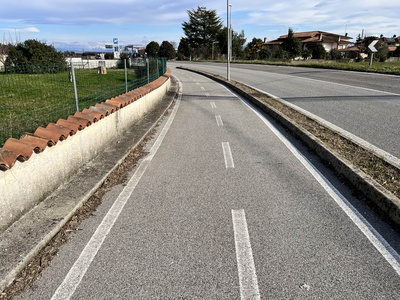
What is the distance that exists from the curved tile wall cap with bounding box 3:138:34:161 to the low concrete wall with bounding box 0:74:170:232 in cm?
10

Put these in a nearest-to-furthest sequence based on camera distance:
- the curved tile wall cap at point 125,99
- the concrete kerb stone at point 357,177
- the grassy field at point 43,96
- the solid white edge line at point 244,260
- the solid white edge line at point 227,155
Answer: the solid white edge line at point 244,260, the concrete kerb stone at point 357,177, the solid white edge line at point 227,155, the curved tile wall cap at point 125,99, the grassy field at point 43,96

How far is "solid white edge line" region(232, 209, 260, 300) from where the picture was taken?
2.83 meters

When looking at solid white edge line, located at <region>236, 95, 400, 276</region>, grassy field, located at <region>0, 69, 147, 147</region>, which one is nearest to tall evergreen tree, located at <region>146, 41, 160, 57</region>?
grassy field, located at <region>0, 69, 147, 147</region>

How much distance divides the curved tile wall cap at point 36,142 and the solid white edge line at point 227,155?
9.88 feet

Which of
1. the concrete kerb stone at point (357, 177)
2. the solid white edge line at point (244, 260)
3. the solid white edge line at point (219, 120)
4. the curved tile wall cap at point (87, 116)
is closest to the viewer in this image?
the solid white edge line at point (244, 260)

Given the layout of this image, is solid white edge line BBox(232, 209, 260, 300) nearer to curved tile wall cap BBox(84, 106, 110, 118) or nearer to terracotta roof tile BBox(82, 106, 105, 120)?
terracotta roof tile BBox(82, 106, 105, 120)

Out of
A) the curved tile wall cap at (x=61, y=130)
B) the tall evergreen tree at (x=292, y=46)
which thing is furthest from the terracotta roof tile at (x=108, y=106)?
the tall evergreen tree at (x=292, y=46)

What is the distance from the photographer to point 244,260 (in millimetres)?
3246

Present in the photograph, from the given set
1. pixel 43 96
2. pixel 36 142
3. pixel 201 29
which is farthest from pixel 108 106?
Answer: pixel 201 29

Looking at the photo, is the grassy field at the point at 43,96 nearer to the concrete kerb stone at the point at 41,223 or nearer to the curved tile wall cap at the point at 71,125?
the curved tile wall cap at the point at 71,125

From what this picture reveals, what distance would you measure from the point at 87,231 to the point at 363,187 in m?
3.65

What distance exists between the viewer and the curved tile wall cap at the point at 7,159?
11.3 ft

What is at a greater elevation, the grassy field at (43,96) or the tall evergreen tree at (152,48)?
the tall evergreen tree at (152,48)

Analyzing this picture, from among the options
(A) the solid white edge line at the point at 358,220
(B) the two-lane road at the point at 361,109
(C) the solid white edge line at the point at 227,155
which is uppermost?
(B) the two-lane road at the point at 361,109
